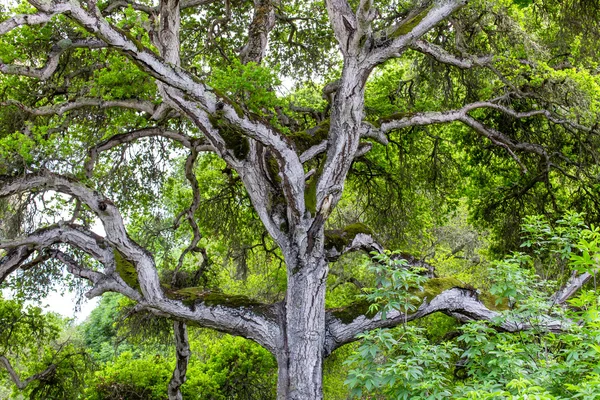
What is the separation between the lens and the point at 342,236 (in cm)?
778

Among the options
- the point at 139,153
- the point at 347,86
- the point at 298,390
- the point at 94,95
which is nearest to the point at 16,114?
the point at 94,95

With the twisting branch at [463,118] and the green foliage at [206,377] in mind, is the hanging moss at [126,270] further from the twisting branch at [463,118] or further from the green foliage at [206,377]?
the green foliage at [206,377]

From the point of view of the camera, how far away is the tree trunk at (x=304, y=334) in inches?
277

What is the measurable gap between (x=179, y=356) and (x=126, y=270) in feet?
9.06

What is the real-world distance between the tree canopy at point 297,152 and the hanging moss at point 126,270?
28mm

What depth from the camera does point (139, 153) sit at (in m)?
10.7

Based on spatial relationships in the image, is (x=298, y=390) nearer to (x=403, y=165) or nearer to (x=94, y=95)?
(x=94, y=95)

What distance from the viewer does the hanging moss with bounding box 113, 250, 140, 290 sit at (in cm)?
775

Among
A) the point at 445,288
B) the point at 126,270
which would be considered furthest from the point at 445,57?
the point at 126,270

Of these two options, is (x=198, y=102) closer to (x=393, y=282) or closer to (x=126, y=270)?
(x=126, y=270)

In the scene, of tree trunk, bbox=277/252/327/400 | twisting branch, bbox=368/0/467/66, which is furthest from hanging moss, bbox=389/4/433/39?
tree trunk, bbox=277/252/327/400

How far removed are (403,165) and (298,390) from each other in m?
5.41

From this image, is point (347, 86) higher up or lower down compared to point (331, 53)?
lower down

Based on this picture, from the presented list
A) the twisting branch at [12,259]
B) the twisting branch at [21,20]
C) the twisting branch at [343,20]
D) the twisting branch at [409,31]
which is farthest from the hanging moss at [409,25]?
the twisting branch at [12,259]
